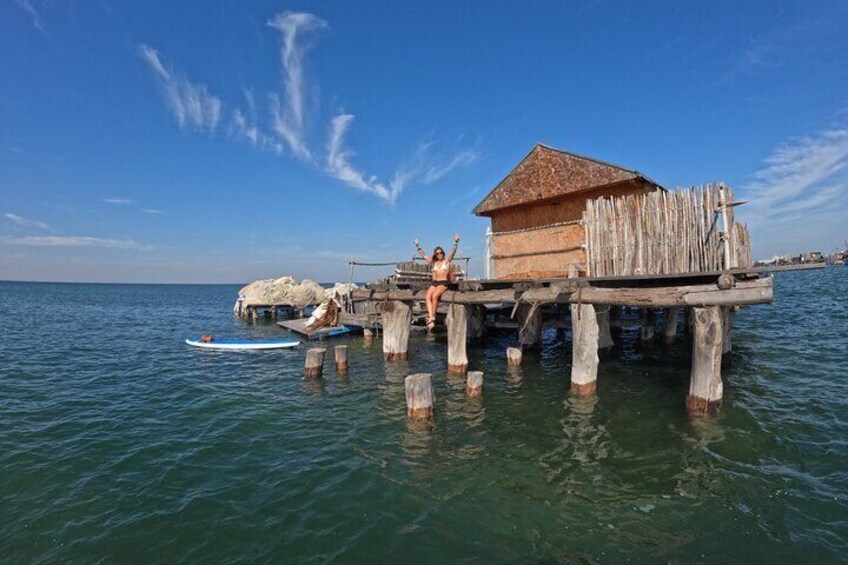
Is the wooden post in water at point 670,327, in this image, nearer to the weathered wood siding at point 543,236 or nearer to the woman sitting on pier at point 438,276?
the weathered wood siding at point 543,236

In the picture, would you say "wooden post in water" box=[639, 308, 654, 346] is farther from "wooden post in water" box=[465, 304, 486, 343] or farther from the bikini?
the bikini

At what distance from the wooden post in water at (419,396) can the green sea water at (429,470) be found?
449 millimetres

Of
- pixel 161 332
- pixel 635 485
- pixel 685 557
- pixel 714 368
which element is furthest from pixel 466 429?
pixel 161 332

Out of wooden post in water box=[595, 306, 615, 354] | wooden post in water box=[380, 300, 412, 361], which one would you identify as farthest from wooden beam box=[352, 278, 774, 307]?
wooden post in water box=[595, 306, 615, 354]

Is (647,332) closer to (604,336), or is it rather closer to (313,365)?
(604,336)

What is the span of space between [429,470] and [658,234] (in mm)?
8483

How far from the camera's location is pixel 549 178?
1542 cm

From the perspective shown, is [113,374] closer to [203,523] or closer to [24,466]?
[24,466]

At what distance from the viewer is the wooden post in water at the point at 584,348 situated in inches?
458

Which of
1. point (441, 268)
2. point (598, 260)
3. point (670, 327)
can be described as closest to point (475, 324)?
point (441, 268)

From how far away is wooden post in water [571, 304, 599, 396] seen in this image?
38.2 feet

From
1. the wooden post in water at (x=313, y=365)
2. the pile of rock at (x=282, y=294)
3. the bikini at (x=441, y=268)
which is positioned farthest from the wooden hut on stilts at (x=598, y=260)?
the pile of rock at (x=282, y=294)

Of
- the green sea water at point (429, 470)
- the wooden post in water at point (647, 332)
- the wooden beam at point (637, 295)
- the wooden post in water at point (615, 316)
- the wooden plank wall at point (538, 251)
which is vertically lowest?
the green sea water at point (429, 470)

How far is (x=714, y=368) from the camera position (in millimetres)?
9578
